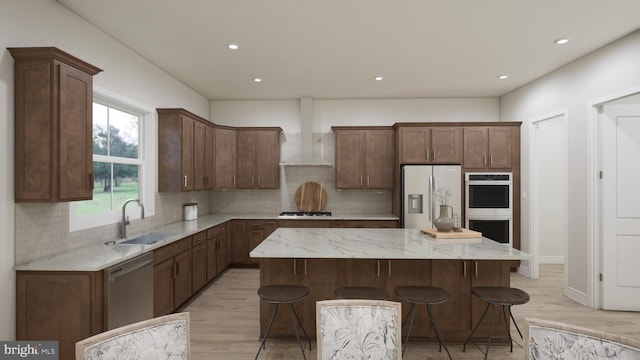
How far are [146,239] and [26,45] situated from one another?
200 centimetres

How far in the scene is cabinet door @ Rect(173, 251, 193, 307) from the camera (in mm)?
3456

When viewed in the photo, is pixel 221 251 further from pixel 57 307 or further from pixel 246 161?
pixel 57 307

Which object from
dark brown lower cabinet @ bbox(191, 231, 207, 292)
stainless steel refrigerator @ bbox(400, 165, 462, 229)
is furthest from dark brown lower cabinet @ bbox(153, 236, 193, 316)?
stainless steel refrigerator @ bbox(400, 165, 462, 229)

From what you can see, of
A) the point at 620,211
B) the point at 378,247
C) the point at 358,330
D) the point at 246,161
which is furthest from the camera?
the point at 246,161

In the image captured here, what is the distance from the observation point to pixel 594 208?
3613 millimetres

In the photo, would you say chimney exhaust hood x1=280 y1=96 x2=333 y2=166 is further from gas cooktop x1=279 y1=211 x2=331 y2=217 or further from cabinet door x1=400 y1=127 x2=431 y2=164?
cabinet door x1=400 y1=127 x2=431 y2=164

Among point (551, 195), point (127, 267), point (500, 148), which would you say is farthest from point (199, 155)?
point (551, 195)

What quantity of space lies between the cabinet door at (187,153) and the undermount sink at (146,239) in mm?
751

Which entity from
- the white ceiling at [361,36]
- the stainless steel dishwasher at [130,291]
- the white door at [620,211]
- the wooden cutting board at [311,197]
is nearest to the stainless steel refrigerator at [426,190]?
the white ceiling at [361,36]

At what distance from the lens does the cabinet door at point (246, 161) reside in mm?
5523

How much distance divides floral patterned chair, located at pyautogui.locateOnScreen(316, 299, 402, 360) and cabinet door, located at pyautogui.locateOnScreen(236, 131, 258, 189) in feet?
14.0

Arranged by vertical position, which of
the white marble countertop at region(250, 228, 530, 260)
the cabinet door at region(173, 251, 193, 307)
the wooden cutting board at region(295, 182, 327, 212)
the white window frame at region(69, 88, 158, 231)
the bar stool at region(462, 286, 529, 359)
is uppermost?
the white window frame at region(69, 88, 158, 231)

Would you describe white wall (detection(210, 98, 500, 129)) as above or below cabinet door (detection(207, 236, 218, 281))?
above

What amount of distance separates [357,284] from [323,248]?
50cm
